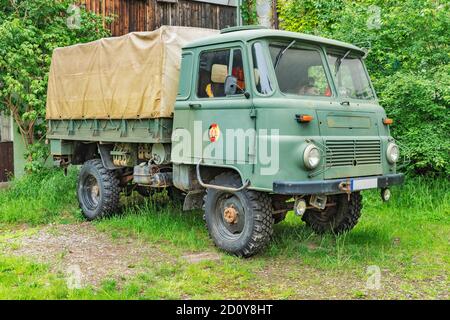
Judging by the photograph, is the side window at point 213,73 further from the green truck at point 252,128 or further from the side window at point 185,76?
the side window at point 185,76

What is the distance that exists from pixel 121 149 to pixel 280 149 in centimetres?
327

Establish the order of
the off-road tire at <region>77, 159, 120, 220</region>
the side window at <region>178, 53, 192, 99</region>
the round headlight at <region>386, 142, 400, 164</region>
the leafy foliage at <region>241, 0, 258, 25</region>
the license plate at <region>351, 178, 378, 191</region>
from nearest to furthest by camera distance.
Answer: the license plate at <region>351, 178, 378, 191</region>
the round headlight at <region>386, 142, 400, 164</region>
the side window at <region>178, 53, 192, 99</region>
the off-road tire at <region>77, 159, 120, 220</region>
the leafy foliage at <region>241, 0, 258, 25</region>

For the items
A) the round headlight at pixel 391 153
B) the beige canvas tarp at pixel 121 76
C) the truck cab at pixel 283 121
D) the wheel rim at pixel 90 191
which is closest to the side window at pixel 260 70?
the truck cab at pixel 283 121

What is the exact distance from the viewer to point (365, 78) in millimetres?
7324

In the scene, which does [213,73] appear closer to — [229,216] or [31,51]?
[229,216]

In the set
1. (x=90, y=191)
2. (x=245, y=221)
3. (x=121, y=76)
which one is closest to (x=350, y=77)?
(x=245, y=221)

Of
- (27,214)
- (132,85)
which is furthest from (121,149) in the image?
(27,214)

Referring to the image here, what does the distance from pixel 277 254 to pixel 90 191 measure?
3.81 meters

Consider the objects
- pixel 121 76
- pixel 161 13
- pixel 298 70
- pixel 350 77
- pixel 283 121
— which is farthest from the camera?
pixel 161 13

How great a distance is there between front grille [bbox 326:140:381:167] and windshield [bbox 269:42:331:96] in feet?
2.30

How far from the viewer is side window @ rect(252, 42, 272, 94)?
19.9 feet

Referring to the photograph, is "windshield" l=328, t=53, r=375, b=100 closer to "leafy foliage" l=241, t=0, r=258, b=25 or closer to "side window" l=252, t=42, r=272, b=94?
"side window" l=252, t=42, r=272, b=94

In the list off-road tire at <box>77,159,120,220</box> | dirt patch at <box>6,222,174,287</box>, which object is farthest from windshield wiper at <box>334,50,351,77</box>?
off-road tire at <box>77,159,120,220</box>

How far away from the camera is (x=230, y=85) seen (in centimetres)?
620
